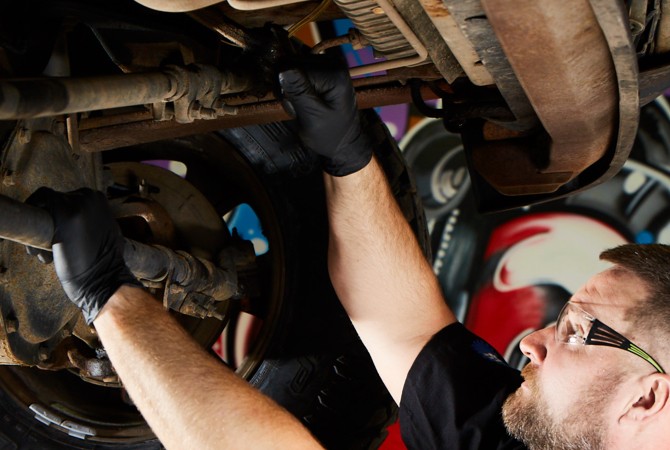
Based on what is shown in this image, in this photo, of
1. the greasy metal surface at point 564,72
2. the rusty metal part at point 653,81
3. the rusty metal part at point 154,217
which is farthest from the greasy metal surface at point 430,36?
the rusty metal part at point 154,217

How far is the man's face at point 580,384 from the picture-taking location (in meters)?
0.98

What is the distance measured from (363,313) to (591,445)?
392 millimetres

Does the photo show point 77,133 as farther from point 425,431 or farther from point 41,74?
point 425,431

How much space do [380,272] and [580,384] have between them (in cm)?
34

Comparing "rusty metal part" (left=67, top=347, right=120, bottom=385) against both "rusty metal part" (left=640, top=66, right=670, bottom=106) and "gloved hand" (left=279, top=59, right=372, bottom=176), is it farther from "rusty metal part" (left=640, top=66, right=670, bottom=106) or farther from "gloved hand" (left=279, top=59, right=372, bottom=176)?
"rusty metal part" (left=640, top=66, right=670, bottom=106)

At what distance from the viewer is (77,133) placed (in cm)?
99

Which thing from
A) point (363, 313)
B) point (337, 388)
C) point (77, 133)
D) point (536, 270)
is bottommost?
point (536, 270)

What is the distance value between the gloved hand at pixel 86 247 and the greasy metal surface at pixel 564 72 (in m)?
0.45

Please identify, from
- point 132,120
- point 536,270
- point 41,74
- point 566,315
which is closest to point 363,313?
point 566,315

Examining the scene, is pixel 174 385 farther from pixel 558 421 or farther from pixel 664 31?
pixel 664 31

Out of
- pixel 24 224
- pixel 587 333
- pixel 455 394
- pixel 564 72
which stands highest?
pixel 564 72

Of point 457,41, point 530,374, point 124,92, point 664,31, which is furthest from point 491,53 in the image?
point 530,374

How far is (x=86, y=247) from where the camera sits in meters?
0.82

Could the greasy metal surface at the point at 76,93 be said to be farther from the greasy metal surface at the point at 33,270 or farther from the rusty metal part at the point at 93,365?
the rusty metal part at the point at 93,365
